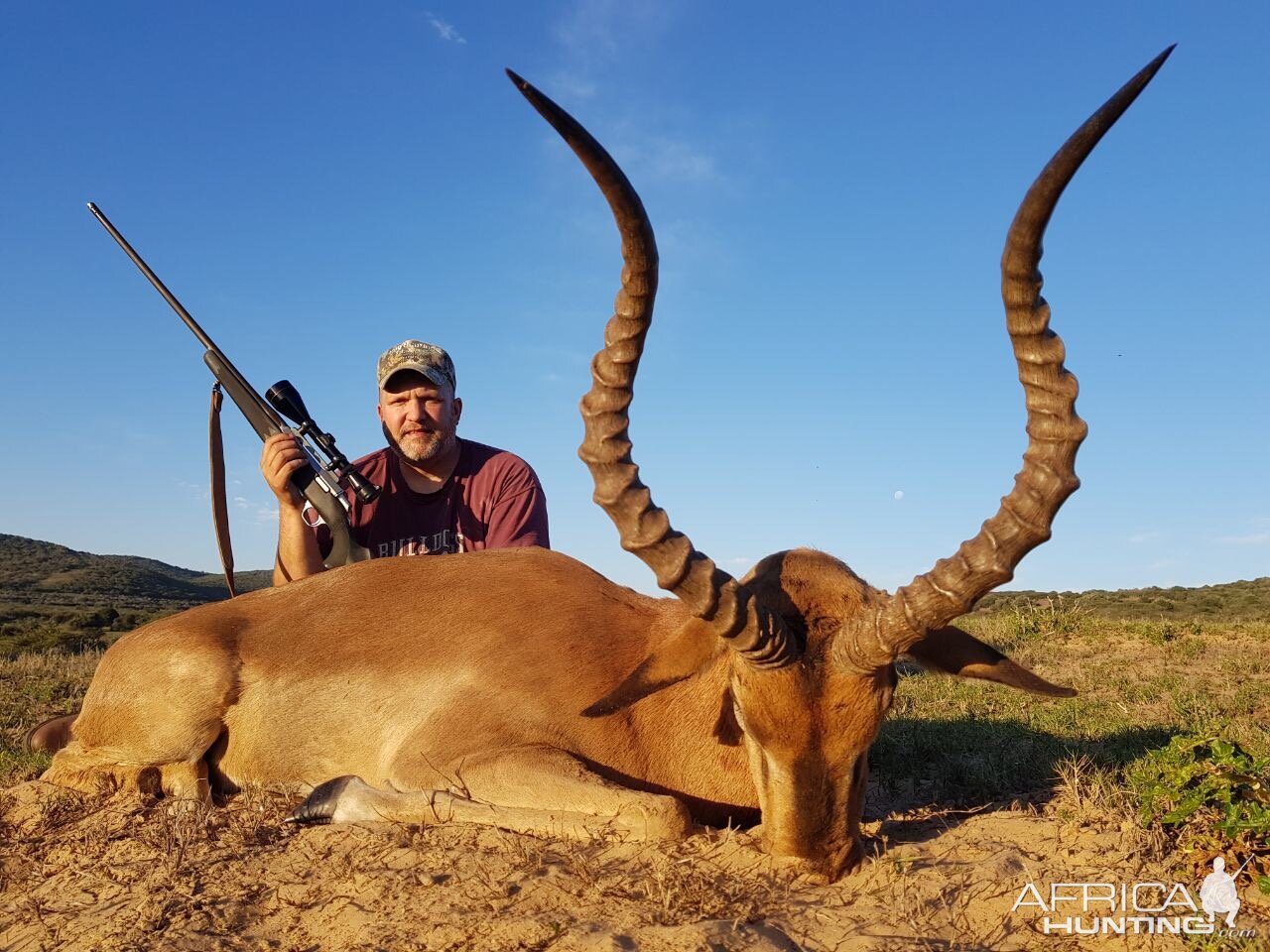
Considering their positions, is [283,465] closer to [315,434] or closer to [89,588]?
[315,434]

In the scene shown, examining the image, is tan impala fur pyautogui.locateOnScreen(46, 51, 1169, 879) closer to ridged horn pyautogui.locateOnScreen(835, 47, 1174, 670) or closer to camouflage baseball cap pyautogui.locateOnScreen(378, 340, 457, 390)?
ridged horn pyautogui.locateOnScreen(835, 47, 1174, 670)

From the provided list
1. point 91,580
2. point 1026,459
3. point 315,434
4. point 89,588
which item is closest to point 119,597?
point 89,588

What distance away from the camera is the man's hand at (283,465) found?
8180 millimetres

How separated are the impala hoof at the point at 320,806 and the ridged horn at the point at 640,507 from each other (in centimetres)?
214

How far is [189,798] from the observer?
582 cm

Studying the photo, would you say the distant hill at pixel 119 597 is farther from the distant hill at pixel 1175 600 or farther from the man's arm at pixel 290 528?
the man's arm at pixel 290 528

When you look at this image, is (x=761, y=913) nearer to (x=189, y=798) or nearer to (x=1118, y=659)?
(x=189, y=798)

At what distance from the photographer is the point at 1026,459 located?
13.5ft

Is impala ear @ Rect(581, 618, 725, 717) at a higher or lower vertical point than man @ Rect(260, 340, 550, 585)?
lower

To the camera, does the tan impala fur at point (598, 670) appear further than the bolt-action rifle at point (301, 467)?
No

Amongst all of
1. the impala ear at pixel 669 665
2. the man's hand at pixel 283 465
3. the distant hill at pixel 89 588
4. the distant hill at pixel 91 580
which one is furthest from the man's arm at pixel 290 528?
the distant hill at pixel 91 580

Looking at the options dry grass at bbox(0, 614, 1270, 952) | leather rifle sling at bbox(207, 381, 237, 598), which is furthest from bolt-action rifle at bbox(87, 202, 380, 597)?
dry grass at bbox(0, 614, 1270, 952)

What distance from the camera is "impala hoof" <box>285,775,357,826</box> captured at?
5109mm

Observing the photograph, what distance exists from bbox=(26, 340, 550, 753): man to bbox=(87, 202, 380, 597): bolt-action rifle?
0.29m
